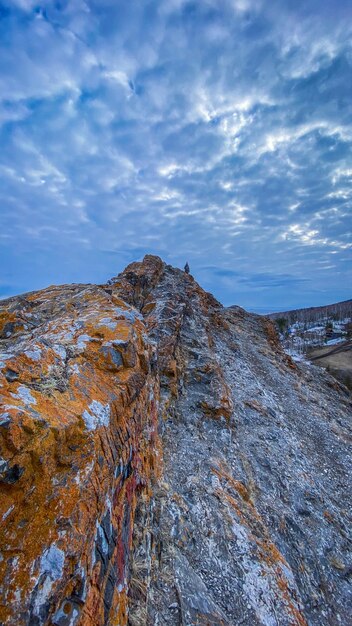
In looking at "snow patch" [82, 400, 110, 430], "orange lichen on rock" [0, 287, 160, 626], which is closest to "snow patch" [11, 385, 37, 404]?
"orange lichen on rock" [0, 287, 160, 626]

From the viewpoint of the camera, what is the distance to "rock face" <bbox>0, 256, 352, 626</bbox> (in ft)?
16.4

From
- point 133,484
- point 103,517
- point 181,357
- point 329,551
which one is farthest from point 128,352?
point 329,551

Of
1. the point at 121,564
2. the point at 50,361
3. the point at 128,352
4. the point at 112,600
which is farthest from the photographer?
the point at 128,352

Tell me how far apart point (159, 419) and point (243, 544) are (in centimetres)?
601

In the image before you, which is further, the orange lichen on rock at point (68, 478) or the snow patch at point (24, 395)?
the snow patch at point (24, 395)

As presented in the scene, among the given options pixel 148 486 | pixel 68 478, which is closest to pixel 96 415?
pixel 68 478

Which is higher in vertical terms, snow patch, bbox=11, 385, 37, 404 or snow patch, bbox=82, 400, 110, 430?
snow patch, bbox=11, 385, 37, 404

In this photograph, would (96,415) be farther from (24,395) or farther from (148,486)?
(148,486)

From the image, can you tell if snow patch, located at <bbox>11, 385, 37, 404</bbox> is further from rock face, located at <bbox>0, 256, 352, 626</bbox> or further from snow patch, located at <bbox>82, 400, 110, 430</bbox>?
snow patch, located at <bbox>82, 400, 110, 430</bbox>

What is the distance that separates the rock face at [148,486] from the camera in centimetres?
501

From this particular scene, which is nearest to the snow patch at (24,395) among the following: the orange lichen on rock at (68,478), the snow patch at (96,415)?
the orange lichen on rock at (68,478)

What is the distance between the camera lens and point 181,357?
67.4 ft

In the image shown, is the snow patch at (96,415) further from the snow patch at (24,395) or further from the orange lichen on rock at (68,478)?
the snow patch at (24,395)

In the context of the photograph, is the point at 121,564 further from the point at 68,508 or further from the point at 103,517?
the point at 68,508
